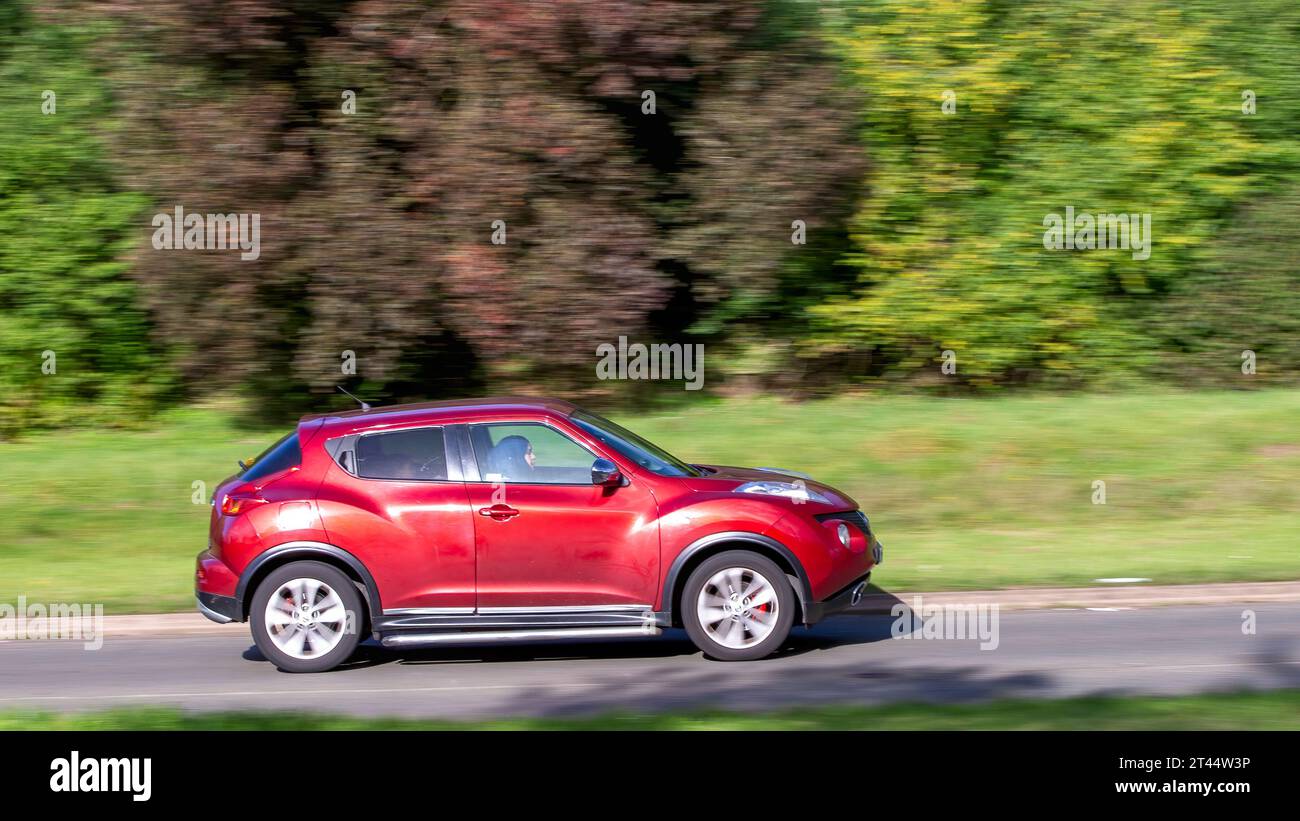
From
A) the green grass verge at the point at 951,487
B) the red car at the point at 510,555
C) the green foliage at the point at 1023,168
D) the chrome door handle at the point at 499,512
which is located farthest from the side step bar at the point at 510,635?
the green foliage at the point at 1023,168

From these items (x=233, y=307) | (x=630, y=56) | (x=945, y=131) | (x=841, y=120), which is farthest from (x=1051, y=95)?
(x=233, y=307)

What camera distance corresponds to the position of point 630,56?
16328 millimetres

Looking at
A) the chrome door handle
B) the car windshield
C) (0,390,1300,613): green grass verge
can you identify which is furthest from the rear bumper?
(0,390,1300,613): green grass verge

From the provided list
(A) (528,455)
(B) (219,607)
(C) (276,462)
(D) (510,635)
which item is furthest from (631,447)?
(B) (219,607)

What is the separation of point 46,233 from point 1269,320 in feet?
54.7

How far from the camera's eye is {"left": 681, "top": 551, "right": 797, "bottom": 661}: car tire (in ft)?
28.3

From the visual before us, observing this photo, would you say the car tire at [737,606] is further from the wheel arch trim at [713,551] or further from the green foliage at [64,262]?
the green foliage at [64,262]

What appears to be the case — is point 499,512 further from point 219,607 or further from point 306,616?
point 219,607

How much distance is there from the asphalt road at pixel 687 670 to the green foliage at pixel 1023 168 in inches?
347

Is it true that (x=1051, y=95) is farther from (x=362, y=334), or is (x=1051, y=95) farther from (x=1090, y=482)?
(x=362, y=334)

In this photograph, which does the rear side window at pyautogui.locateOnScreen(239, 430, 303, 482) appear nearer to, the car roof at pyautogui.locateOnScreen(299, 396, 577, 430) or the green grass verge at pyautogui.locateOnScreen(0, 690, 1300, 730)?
the car roof at pyautogui.locateOnScreen(299, 396, 577, 430)

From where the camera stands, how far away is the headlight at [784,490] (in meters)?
8.84

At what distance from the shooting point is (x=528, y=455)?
887cm

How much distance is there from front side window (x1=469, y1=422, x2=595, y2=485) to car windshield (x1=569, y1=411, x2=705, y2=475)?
0.61ft
